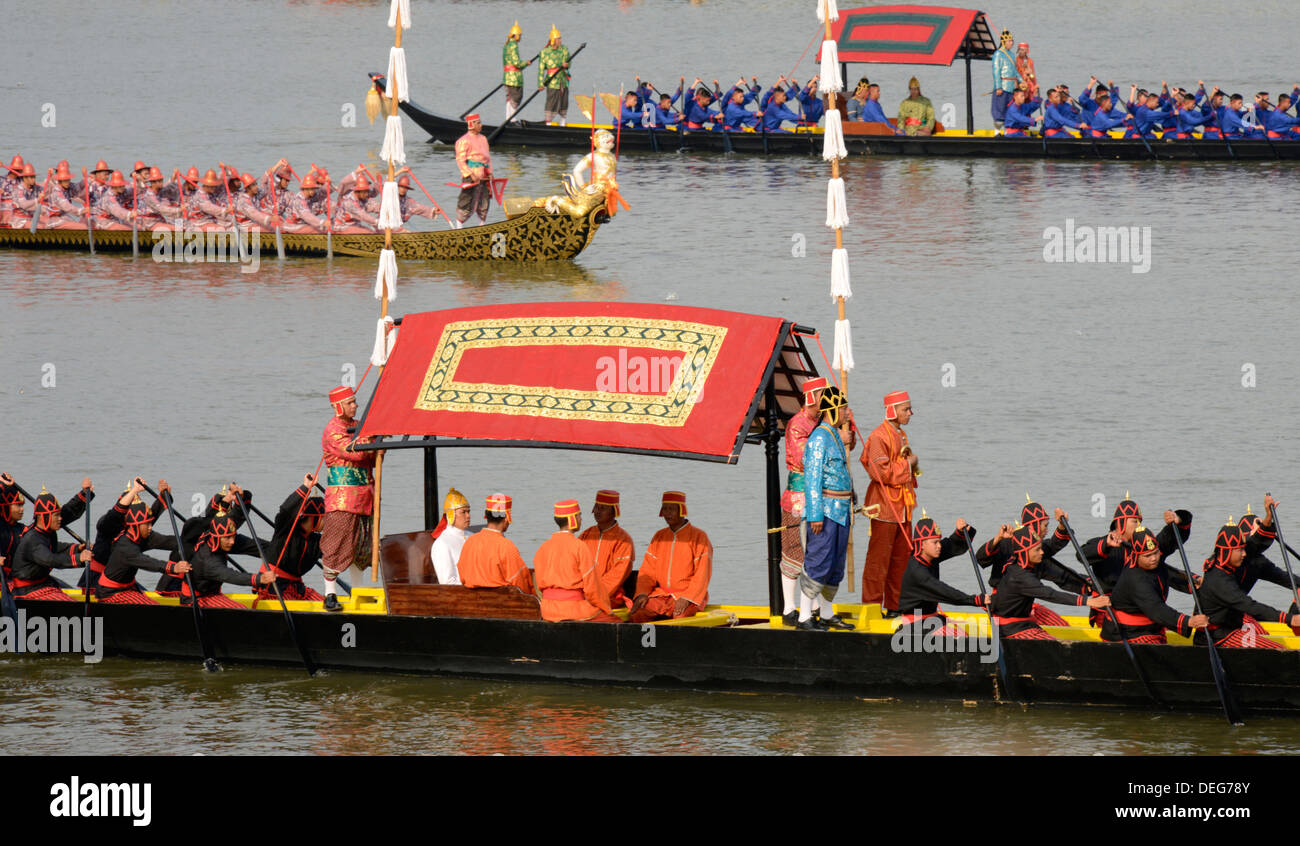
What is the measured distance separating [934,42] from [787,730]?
27340mm

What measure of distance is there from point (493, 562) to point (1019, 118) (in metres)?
26.8

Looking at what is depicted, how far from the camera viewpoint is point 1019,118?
39844 mm

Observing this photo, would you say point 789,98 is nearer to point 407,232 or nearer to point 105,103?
point 407,232

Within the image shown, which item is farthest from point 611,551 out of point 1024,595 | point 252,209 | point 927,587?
point 252,209

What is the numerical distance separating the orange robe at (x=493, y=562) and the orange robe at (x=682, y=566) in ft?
3.19

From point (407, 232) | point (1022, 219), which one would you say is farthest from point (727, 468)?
point (1022, 219)

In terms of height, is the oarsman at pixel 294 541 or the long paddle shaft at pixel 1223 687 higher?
the oarsman at pixel 294 541

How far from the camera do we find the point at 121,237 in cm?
3434

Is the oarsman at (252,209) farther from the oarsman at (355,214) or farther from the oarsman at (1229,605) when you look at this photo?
the oarsman at (1229,605)

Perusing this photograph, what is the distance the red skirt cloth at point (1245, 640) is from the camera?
1425cm

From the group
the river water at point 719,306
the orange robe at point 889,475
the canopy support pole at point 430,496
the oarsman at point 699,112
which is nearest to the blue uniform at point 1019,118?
the river water at point 719,306

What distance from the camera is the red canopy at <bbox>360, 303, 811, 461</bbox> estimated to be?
14578 millimetres

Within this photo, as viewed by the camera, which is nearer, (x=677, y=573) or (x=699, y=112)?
(x=677, y=573)

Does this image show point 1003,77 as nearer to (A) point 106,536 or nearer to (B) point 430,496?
(B) point 430,496
